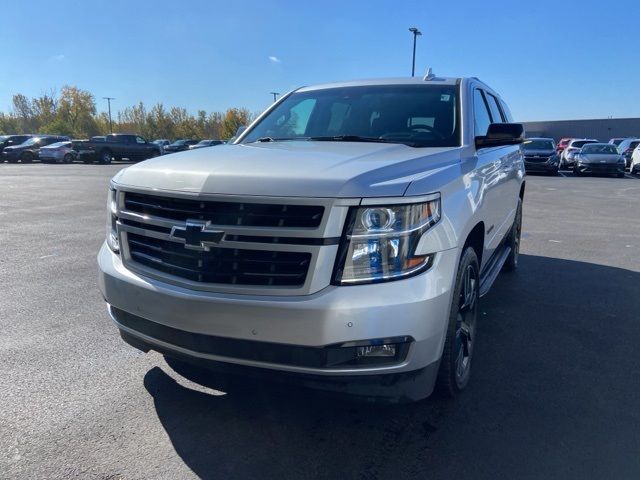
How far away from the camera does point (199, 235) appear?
237cm

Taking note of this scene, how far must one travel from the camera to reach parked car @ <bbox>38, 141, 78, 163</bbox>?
3309 cm

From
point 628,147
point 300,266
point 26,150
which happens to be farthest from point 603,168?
point 26,150

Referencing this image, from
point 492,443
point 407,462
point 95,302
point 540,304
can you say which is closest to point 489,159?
point 540,304

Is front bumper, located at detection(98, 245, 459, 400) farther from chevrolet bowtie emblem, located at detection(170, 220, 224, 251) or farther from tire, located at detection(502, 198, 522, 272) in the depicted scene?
tire, located at detection(502, 198, 522, 272)

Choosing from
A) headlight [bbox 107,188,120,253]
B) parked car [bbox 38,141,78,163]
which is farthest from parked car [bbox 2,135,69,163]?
headlight [bbox 107,188,120,253]

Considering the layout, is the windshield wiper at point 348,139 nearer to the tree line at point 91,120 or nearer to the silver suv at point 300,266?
the silver suv at point 300,266

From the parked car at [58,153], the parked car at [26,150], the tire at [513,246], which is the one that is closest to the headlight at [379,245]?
the tire at [513,246]

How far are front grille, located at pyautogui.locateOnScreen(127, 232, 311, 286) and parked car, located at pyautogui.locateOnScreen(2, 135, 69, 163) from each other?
3696 centimetres

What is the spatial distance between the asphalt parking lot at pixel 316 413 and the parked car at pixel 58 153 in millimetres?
32127

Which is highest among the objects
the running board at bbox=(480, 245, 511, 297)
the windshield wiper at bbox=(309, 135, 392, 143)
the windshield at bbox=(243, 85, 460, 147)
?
the windshield at bbox=(243, 85, 460, 147)

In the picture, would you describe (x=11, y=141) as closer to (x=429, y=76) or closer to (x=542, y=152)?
(x=542, y=152)

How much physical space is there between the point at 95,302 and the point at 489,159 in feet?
12.1

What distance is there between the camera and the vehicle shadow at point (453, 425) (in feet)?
8.09

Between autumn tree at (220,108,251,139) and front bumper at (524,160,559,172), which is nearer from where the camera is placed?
front bumper at (524,160,559,172)
